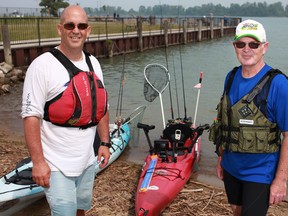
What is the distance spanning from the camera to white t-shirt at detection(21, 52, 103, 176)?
7.93 ft

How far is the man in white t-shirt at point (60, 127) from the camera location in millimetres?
2434

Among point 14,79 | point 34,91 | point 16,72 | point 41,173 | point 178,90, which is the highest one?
point 34,91

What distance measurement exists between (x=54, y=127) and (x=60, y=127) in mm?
44

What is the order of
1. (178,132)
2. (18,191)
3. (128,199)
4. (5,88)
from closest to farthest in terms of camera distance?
(18,191) < (128,199) < (178,132) < (5,88)

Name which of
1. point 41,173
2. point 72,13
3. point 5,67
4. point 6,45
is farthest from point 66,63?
point 6,45

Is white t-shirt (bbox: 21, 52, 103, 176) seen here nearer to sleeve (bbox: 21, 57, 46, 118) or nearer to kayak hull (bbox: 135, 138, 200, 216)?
sleeve (bbox: 21, 57, 46, 118)

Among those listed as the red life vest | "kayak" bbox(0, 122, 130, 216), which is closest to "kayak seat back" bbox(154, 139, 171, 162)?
"kayak" bbox(0, 122, 130, 216)

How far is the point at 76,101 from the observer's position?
8.46 feet

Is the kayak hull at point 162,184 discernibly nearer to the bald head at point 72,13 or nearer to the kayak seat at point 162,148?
the kayak seat at point 162,148

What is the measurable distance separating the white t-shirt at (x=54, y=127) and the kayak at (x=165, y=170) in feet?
5.60

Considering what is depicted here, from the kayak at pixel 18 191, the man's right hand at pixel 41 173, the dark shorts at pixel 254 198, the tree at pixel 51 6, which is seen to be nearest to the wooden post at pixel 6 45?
the kayak at pixel 18 191

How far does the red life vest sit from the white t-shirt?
0.04 meters

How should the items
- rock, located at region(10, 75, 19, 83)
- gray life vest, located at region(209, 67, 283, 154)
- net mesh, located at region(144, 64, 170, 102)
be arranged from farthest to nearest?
1. rock, located at region(10, 75, 19, 83)
2. net mesh, located at region(144, 64, 170, 102)
3. gray life vest, located at region(209, 67, 283, 154)

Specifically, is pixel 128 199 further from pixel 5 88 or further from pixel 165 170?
pixel 5 88
